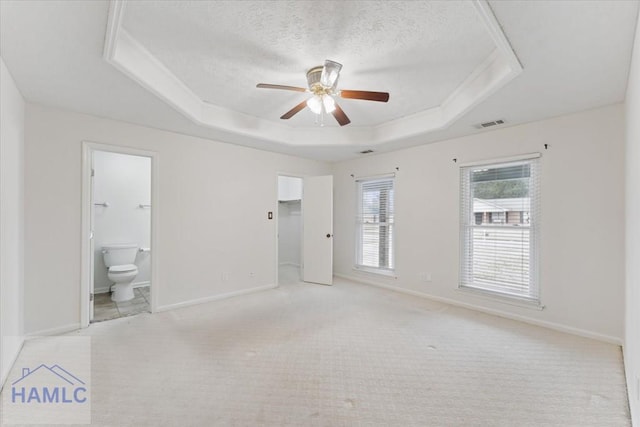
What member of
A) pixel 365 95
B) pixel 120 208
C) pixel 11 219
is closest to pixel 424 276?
pixel 365 95

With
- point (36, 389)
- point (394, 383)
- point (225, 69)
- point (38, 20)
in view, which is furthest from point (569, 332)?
point (38, 20)

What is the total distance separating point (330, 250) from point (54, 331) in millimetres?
3632

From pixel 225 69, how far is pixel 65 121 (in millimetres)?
1856

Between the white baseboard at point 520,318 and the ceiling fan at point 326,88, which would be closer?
the ceiling fan at point 326,88

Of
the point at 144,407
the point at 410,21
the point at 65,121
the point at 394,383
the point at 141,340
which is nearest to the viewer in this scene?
the point at 144,407

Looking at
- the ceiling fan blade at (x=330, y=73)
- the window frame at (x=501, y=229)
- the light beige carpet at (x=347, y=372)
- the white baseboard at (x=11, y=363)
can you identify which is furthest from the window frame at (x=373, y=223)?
the white baseboard at (x=11, y=363)

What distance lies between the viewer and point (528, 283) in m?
3.34

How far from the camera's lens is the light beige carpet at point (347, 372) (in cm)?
175

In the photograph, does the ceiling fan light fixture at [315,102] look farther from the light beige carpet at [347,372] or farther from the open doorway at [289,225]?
the open doorway at [289,225]

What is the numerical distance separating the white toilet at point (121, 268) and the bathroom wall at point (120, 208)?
0.91 feet

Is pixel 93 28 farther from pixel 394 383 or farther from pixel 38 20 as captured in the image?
pixel 394 383

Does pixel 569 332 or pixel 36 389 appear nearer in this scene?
pixel 36 389

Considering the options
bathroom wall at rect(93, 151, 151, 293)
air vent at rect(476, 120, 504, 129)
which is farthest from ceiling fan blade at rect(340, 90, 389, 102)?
bathroom wall at rect(93, 151, 151, 293)

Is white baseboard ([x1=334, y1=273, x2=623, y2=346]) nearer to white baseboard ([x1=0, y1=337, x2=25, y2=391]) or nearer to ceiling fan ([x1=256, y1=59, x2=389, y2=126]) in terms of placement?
ceiling fan ([x1=256, y1=59, x2=389, y2=126])
